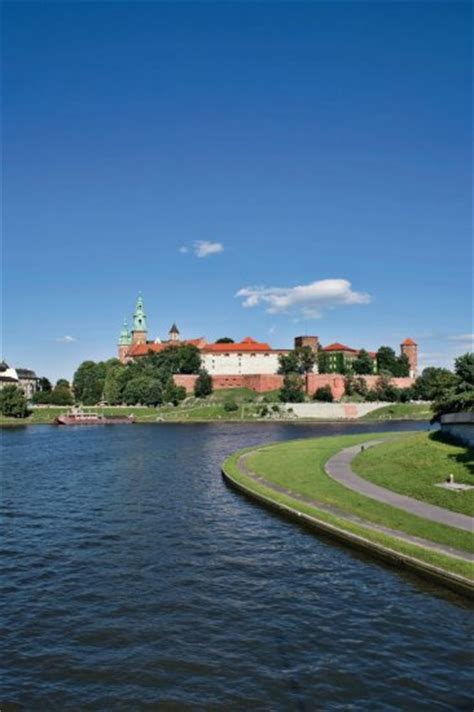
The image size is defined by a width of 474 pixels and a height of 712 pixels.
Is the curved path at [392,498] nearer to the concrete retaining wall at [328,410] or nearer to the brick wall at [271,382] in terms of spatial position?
the concrete retaining wall at [328,410]

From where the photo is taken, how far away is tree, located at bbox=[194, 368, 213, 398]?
150625mm

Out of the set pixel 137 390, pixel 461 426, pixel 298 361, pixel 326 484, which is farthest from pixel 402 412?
pixel 326 484

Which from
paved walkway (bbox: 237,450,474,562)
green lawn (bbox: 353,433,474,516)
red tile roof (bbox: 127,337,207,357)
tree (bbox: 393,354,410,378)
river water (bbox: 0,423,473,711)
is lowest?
river water (bbox: 0,423,473,711)

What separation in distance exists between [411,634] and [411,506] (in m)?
12.4

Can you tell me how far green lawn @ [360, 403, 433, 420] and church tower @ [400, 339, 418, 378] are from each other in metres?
43.9

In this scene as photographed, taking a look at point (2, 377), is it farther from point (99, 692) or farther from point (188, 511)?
point (99, 692)

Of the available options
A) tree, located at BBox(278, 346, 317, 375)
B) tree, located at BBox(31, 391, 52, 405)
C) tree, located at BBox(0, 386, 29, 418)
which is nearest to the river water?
tree, located at BBox(0, 386, 29, 418)

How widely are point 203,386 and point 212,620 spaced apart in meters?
133

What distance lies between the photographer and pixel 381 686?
14352 mm

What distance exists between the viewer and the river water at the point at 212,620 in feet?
46.5

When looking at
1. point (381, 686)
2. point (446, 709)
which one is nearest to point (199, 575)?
point (381, 686)

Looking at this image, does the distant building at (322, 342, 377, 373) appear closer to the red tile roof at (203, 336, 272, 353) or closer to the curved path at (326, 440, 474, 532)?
the red tile roof at (203, 336, 272, 353)

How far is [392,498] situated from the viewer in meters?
31.0

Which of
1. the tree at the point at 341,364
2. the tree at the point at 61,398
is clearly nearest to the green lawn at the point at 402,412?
the tree at the point at 341,364
